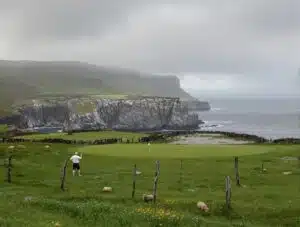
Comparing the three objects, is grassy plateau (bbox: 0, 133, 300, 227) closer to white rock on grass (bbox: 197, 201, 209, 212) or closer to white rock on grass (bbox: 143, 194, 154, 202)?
white rock on grass (bbox: 197, 201, 209, 212)

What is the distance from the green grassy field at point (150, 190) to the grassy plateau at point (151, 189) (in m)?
0.06

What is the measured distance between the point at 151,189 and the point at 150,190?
1.67 ft

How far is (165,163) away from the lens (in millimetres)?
59625

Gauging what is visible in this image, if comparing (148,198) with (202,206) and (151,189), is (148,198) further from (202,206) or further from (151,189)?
(151,189)

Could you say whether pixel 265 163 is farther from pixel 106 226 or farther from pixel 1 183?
pixel 106 226

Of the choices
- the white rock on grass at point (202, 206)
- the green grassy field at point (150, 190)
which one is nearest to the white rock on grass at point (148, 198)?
the green grassy field at point (150, 190)

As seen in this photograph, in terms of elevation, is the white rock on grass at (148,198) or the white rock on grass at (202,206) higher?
the white rock on grass at (202,206)

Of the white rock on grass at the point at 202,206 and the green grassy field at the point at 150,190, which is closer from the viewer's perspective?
the green grassy field at the point at 150,190

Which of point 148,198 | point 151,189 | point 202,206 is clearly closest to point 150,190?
point 151,189

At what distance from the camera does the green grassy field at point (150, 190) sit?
28.4 metres

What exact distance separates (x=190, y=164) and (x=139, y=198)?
23.3 meters

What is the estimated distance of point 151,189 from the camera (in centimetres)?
4238

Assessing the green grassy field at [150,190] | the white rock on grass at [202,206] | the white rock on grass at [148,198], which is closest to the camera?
the green grassy field at [150,190]

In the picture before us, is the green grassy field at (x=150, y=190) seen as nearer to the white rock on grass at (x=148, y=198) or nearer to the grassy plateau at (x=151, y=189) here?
the grassy plateau at (x=151, y=189)
